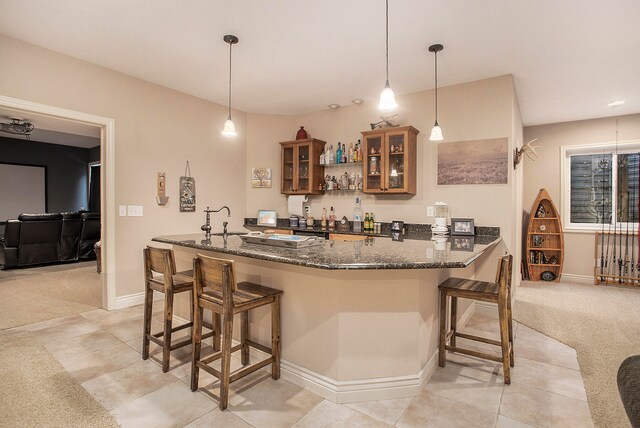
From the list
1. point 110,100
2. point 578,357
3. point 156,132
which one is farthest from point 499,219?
point 110,100

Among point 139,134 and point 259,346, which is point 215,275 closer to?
point 259,346

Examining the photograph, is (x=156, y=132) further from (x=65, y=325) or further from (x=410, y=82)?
(x=410, y=82)

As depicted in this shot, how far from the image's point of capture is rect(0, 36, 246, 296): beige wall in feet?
10.3

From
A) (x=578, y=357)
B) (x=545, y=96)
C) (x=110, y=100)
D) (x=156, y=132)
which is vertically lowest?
(x=578, y=357)

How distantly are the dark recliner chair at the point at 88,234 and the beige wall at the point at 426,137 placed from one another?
3379 millimetres

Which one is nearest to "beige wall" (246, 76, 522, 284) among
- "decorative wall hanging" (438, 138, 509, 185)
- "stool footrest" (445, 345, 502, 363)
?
"decorative wall hanging" (438, 138, 509, 185)

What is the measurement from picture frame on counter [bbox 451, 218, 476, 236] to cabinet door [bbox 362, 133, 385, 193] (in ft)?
3.25

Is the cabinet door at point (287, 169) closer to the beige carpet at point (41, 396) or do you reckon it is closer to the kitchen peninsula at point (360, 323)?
the kitchen peninsula at point (360, 323)

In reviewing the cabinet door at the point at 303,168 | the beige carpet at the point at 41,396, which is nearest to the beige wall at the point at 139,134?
the cabinet door at the point at 303,168

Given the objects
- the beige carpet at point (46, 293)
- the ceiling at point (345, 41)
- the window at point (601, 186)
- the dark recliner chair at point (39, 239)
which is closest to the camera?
the ceiling at point (345, 41)

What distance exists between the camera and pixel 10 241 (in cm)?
546

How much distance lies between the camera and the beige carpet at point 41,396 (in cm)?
178

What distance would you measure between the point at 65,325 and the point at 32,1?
9.03ft

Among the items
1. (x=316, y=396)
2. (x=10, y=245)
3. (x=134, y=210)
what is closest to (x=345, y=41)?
(x=316, y=396)
